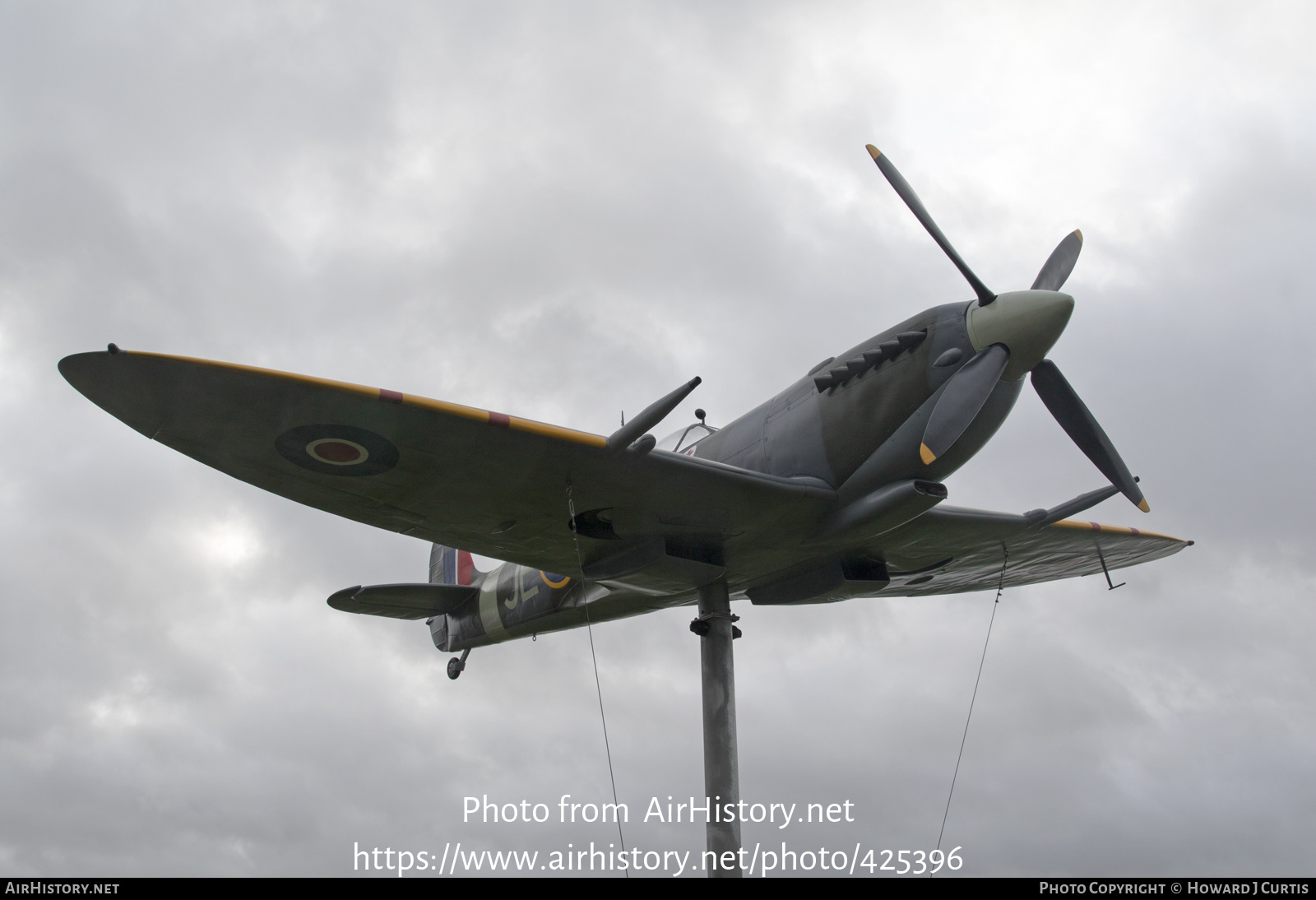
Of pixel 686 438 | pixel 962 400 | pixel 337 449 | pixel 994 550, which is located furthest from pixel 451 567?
pixel 962 400

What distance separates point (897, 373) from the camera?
11.0 metres

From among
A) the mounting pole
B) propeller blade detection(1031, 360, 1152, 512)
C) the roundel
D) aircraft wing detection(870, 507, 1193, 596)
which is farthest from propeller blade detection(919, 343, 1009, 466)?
the roundel

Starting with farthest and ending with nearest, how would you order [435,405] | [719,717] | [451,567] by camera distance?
[451,567] → [719,717] → [435,405]

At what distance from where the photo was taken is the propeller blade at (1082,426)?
1158 cm

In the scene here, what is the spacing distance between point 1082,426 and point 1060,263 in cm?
209

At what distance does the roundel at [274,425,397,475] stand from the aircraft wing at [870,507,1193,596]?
7059 millimetres

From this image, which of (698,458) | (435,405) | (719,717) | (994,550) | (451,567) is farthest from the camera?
(451,567)

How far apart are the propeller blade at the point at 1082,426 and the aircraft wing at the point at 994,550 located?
227cm

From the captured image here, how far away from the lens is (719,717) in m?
13.6

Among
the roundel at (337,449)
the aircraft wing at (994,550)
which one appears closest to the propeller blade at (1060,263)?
Result: the aircraft wing at (994,550)

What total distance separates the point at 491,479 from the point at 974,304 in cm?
594

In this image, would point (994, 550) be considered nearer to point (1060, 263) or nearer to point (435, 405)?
point (1060, 263)
